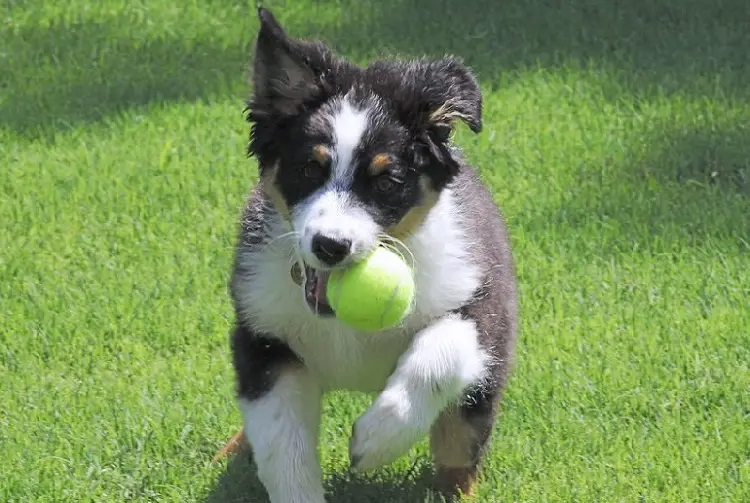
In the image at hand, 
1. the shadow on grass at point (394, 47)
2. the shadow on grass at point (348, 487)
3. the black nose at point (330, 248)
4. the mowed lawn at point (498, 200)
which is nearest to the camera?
the black nose at point (330, 248)

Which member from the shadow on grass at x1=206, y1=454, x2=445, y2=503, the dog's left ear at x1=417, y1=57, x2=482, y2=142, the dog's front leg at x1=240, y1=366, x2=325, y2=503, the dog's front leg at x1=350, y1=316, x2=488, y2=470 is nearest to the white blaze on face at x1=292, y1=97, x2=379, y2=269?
the dog's left ear at x1=417, y1=57, x2=482, y2=142

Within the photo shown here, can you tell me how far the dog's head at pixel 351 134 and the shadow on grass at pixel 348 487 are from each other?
2.85 feet

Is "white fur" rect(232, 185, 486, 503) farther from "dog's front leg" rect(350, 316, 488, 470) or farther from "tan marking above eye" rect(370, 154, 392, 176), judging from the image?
"tan marking above eye" rect(370, 154, 392, 176)

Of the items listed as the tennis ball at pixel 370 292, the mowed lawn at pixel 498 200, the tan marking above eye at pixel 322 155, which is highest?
the tan marking above eye at pixel 322 155

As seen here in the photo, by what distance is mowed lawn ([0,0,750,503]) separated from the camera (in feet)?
15.6

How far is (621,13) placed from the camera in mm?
9422

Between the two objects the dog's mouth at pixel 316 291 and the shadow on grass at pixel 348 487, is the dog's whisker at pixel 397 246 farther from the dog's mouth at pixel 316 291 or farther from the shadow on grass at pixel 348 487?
the shadow on grass at pixel 348 487

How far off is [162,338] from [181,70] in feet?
10.7

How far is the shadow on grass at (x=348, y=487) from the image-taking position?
4.57m

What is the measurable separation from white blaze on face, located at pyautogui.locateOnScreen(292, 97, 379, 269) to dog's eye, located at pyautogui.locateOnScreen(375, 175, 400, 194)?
0.09 metres

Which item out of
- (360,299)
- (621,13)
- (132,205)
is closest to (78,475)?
(360,299)

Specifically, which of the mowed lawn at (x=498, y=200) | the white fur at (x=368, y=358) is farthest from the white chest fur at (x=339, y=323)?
the mowed lawn at (x=498, y=200)

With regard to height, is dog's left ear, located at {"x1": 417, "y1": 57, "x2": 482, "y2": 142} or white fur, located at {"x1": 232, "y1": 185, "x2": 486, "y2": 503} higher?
dog's left ear, located at {"x1": 417, "y1": 57, "x2": 482, "y2": 142}

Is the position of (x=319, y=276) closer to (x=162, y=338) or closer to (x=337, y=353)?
(x=337, y=353)
